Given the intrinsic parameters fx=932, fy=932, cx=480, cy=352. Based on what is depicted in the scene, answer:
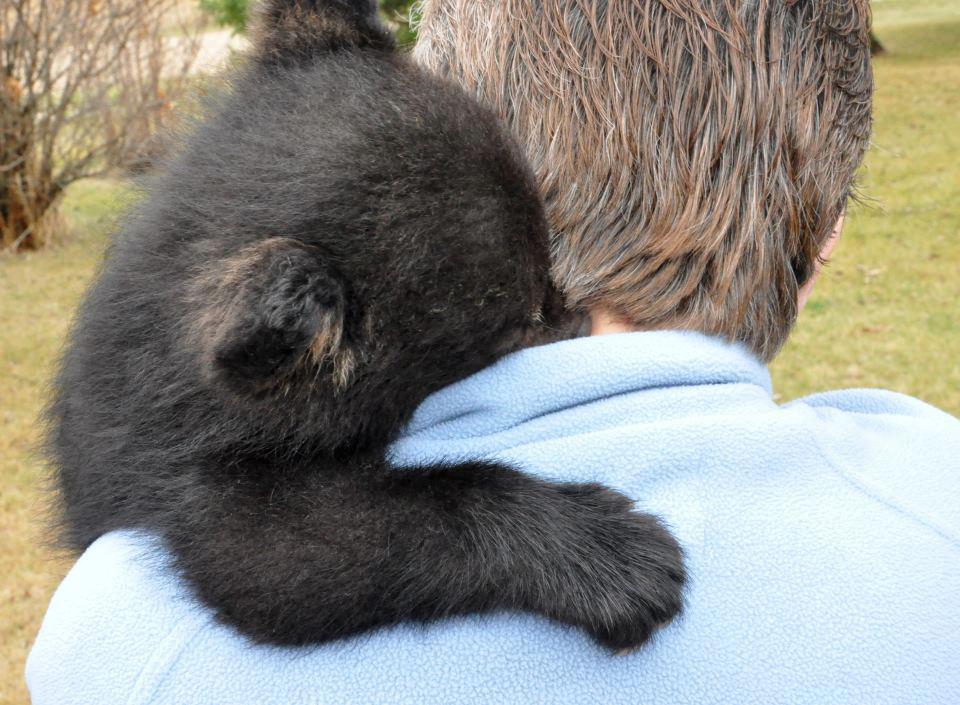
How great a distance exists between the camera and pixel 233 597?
1707 mm

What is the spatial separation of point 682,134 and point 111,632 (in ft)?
4.38

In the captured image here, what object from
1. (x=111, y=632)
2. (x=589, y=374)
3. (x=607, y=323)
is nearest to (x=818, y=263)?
(x=607, y=323)

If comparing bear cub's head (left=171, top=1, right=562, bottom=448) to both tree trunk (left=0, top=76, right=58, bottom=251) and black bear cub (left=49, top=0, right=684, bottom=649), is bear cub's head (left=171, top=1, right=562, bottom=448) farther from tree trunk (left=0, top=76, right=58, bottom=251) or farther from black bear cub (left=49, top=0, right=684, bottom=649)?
tree trunk (left=0, top=76, right=58, bottom=251)

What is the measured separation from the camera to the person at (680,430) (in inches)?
57.5

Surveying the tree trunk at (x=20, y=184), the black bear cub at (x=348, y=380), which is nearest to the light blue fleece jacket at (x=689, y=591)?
the black bear cub at (x=348, y=380)

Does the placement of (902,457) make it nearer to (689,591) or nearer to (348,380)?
(689,591)

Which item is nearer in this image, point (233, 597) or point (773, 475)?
point (773, 475)

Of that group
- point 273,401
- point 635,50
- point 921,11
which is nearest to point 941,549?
point 635,50

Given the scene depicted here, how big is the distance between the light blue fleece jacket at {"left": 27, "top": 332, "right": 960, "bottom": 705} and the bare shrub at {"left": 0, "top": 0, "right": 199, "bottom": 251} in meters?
10.8

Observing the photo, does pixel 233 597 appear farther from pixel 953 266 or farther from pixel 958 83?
pixel 958 83

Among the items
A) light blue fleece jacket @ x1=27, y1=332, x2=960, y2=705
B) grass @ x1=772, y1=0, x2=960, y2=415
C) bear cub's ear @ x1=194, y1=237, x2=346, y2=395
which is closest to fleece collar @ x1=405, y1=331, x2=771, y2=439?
light blue fleece jacket @ x1=27, y1=332, x2=960, y2=705

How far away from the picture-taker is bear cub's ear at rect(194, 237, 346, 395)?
1.51 meters

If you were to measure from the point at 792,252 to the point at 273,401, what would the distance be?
3.54 ft

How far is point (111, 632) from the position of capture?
1.55 metres
